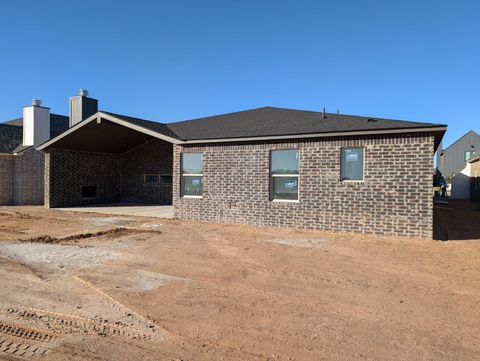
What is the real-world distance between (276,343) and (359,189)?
785 cm

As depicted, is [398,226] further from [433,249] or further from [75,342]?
[75,342]

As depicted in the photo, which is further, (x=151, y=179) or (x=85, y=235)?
(x=151, y=179)

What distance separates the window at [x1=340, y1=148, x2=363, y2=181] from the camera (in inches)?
437

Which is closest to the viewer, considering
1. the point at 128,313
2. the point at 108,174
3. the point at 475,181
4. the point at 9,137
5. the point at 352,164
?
the point at 128,313

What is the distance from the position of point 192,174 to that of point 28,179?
40.2 ft

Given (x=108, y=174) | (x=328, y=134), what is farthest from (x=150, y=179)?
(x=328, y=134)

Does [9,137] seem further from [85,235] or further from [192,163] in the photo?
[85,235]

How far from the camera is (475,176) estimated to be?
31.9 meters

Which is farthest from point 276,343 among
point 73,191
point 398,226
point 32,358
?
point 73,191

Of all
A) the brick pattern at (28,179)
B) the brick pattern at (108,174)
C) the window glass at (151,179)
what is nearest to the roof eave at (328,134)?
the brick pattern at (108,174)

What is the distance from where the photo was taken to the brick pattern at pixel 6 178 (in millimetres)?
20750

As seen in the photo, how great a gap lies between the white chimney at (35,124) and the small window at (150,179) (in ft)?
22.0

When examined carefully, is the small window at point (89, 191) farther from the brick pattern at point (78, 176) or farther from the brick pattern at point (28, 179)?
the brick pattern at point (28, 179)

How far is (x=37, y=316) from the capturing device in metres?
4.52
